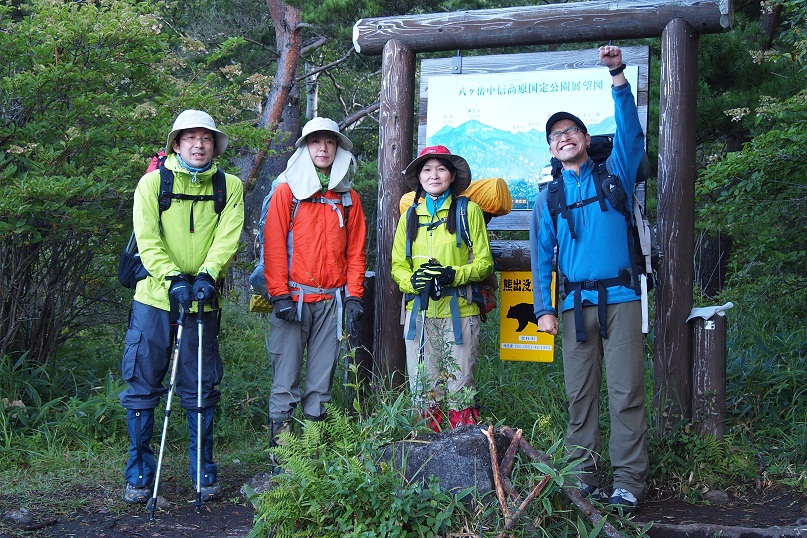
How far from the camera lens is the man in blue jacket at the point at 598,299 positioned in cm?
459

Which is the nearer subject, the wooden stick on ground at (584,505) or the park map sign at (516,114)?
the wooden stick on ground at (584,505)

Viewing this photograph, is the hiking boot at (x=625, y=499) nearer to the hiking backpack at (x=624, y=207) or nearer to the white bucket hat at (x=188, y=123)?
the hiking backpack at (x=624, y=207)

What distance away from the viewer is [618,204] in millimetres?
4625

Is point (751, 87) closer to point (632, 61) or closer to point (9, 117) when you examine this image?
point (632, 61)

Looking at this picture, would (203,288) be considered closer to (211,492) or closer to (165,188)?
(165,188)

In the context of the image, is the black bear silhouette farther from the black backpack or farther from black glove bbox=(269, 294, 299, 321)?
black glove bbox=(269, 294, 299, 321)

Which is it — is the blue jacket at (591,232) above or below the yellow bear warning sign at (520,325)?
above

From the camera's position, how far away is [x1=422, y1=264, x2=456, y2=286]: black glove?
5004 mm

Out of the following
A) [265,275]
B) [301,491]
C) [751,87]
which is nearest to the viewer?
[301,491]

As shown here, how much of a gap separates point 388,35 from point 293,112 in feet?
36.4

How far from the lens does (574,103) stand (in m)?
5.60

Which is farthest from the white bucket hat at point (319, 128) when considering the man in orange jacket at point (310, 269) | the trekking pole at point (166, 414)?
the trekking pole at point (166, 414)

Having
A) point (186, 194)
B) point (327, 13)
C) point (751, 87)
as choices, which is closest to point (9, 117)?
point (186, 194)

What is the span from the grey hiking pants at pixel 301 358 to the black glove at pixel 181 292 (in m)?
0.73
